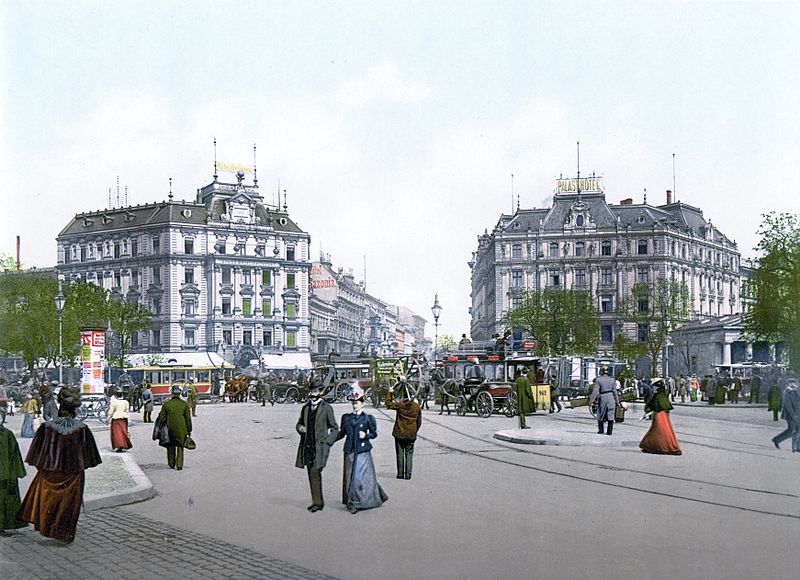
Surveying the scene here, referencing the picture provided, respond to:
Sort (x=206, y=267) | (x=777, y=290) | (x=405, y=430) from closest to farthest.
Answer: (x=405, y=430) < (x=206, y=267) < (x=777, y=290)

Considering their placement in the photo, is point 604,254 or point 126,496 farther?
point 604,254

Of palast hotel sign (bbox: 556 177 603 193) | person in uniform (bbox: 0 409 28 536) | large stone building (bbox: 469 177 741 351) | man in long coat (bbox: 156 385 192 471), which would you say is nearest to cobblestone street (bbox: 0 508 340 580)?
person in uniform (bbox: 0 409 28 536)

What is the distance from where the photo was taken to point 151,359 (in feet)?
89.8

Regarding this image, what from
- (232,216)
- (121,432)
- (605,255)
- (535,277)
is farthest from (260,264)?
(535,277)

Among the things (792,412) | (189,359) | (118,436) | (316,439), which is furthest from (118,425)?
(792,412)

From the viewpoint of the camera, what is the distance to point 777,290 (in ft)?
83.8

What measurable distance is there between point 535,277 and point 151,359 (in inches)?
1166

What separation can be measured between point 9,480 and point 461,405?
69.3 ft

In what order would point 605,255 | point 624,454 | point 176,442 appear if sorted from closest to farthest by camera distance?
point 176,442, point 624,454, point 605,255

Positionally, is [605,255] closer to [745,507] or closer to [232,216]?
[232,216]

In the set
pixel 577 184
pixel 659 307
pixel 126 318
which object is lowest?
pixel 126 318

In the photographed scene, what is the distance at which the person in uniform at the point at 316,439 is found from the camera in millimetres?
11133

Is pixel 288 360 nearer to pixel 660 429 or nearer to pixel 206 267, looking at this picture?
pixel 206 267

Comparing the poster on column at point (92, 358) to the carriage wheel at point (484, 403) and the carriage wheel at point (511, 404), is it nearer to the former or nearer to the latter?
the carriage wheel at point (484, 403)
